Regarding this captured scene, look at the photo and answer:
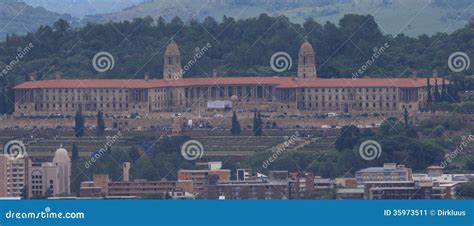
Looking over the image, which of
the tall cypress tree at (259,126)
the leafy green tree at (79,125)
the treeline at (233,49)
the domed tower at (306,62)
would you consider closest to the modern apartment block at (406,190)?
the tall cypress tree at (259,126)

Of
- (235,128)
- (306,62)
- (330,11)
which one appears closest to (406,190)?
(235,128)

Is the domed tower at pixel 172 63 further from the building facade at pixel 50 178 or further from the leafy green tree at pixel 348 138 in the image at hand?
the building facade at pixel 50 178

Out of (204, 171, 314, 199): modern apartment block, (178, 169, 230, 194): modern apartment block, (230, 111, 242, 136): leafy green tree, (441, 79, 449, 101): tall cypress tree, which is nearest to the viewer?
(204, 171, 314, 199): modern apartment block

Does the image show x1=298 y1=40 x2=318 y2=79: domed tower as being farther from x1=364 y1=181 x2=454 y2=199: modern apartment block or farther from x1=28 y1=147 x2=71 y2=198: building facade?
x1=364 y1=181 x2=454 y2=199: modern apartment block

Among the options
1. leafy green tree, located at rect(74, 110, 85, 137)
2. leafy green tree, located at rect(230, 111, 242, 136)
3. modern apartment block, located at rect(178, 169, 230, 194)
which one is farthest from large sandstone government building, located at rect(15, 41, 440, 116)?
modern apartment block, located at rect(178, 169, 230, 194)

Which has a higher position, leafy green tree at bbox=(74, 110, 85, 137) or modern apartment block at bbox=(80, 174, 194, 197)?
leafy green tree at bbox=(74, 110, 85, 137)

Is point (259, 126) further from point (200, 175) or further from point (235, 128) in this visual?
point (200, 175)
